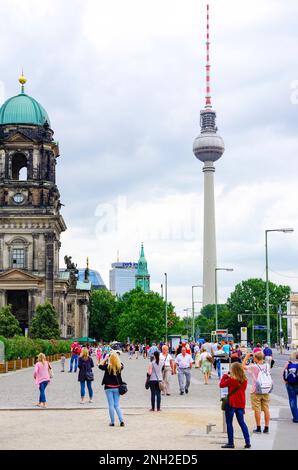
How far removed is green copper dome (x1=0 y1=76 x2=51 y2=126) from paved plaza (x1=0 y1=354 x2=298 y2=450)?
245 ft

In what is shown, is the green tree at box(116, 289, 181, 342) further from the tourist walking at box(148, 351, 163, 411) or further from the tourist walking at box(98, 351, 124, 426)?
the tourist walking at box(98, 351, 124, 426)

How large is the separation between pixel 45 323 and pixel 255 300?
276ft

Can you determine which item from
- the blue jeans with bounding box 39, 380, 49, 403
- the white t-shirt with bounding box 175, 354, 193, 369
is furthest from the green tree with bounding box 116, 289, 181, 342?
the blue jeans with bounding box 39, 380, 49, 403

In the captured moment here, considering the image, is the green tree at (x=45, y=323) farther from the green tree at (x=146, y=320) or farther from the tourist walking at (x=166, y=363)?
the tourist walking at (x=166, y=363)

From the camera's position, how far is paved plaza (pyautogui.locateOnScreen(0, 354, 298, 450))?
16.4m

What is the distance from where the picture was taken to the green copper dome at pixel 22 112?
104 metres

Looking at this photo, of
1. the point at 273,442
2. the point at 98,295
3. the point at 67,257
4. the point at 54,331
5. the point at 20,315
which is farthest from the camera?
the point at 98,295

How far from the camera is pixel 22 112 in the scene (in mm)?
103938

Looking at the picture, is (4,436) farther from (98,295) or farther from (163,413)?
(98,295)

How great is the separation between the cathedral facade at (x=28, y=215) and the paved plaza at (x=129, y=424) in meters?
66.2
